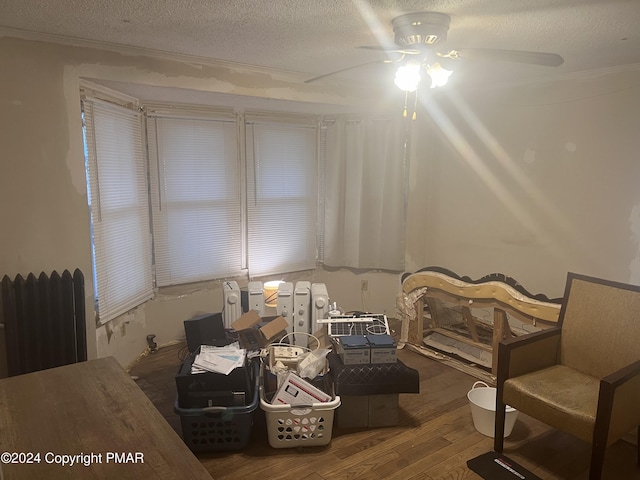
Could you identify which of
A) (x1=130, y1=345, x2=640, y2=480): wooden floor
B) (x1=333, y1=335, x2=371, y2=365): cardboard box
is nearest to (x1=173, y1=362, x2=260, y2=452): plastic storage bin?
(x1=130, y1=345, x2=640, y2=480): wooden floor

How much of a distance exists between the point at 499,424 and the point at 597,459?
0.54 meters

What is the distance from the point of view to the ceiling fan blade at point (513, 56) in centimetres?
218

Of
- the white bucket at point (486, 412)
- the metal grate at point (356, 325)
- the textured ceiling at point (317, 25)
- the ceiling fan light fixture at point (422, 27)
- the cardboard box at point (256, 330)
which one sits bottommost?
the white bucket at point (486, 412)

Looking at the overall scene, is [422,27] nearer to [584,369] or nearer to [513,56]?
[513,56]

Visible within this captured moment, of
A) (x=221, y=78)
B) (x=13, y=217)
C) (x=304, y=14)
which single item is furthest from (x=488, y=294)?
(x=13, y=217)

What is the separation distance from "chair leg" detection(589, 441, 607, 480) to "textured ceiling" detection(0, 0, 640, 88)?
6.73 ft

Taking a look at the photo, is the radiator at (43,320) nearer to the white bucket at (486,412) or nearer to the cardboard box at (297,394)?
the cardboard box at (297,394)

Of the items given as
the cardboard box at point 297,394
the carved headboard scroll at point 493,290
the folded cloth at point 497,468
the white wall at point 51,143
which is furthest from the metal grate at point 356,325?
the white wall at point 51,143

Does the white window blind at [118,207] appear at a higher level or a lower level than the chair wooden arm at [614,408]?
higher

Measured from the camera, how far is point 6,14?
7.86 ft

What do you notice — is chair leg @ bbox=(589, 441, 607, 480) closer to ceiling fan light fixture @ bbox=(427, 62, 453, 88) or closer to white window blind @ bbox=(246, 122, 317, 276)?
ceiling fan light fixture @ bbox=(427, 62, 453, 88)

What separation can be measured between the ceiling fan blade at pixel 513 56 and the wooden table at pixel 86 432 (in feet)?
7.09

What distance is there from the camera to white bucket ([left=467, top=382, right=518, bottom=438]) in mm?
2660

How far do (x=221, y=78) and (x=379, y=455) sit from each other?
2.85m
